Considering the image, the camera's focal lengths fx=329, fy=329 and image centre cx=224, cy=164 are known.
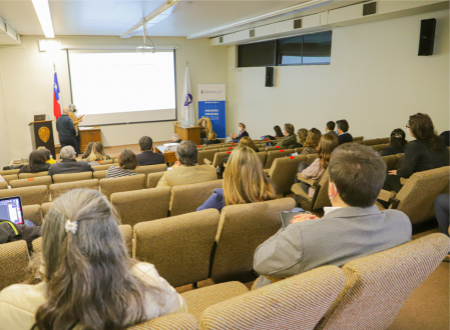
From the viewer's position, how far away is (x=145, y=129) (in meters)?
11.7

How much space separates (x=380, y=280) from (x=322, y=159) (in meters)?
2.87

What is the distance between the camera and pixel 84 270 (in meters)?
0.98

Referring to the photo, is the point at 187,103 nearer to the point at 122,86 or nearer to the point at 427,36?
the point at 122,86

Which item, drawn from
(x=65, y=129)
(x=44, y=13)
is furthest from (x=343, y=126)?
(x=65, y=129)

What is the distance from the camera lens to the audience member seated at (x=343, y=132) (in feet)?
20.1

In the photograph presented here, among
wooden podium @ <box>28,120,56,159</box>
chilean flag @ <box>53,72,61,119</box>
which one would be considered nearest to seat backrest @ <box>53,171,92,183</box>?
wooden podium @ <box>28,120,56,159</box>

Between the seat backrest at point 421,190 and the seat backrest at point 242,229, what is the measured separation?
4.51 ft

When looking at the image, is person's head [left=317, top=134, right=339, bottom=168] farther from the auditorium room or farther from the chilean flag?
the chilean flag

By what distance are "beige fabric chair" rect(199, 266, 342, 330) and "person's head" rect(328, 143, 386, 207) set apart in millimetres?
388

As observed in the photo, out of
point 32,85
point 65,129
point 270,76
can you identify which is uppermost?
point 270,76

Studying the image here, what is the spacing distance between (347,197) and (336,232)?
179 mm

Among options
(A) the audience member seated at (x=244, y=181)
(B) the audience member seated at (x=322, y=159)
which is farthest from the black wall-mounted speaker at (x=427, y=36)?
(A) the audience member seated at (x=244, y=181)

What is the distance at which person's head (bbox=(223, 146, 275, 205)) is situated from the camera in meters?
2.39

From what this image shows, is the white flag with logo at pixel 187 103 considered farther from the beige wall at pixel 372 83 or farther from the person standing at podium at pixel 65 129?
the person standing at podium at pixel 65 129
